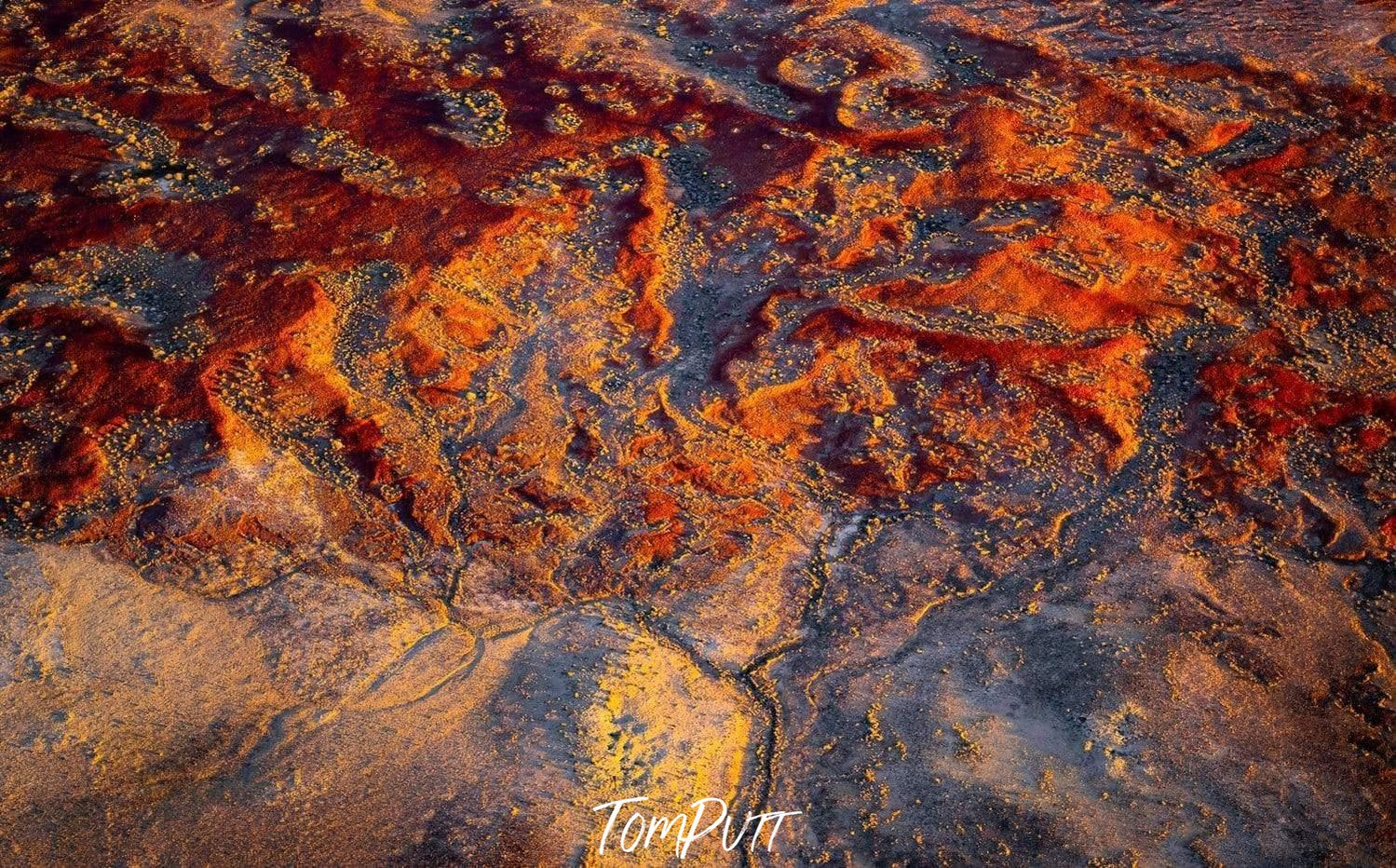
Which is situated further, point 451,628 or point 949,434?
point 949,434

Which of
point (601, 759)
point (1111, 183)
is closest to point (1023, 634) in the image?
point (601, 759)

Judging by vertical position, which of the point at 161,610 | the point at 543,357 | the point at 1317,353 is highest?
the point at 1317,353

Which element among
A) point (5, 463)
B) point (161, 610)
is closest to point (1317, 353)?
point (161, 610)

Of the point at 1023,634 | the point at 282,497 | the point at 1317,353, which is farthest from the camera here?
the point at 1317,353

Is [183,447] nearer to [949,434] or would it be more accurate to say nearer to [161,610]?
[161,610]

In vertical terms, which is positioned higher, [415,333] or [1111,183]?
[1111,183]

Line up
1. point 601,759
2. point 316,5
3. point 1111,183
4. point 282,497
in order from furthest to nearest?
point 316,5 → point 1111,183 → point 282,497 → point 601,759
